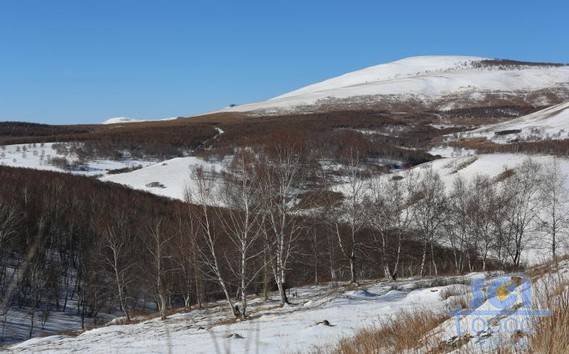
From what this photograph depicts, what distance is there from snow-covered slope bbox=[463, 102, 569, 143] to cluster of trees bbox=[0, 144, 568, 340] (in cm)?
6246

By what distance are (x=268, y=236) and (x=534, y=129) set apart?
11905cm

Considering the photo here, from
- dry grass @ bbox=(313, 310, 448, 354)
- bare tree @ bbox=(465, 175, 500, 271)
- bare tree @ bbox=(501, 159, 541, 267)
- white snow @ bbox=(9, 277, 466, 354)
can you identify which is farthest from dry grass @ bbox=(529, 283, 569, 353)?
bare tree @ bbox=(501, 159, 541, 267)

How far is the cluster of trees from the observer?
4119 cm

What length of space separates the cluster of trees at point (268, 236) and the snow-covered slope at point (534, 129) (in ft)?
205

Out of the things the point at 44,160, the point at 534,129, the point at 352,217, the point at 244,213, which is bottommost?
the point at 352,217

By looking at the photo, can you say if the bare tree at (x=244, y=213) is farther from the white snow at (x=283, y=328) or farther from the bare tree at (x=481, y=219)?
the bare tree at (x=481, y=219)

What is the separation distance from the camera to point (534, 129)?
440 ft

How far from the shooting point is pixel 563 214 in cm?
5609

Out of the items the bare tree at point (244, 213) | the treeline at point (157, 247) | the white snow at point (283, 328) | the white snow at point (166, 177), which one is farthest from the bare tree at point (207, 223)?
the white snow at point (166, 177)

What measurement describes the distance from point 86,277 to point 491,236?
40586mm

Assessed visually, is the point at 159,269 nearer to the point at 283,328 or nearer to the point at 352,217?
the point at 352,217

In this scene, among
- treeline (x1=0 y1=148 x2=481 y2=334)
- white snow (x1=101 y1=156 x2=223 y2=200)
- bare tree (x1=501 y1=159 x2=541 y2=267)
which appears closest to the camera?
treeline (x1=0 y1=148 x2=481 y2=334)

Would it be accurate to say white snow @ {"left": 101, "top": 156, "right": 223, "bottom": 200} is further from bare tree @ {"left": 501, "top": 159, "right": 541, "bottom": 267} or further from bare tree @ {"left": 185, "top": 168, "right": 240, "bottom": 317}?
bare tree @ {"left": 501, "top": 159, "right": 541, "bottom": 267}

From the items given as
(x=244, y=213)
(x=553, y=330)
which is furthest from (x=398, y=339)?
(x=244, y=213)
